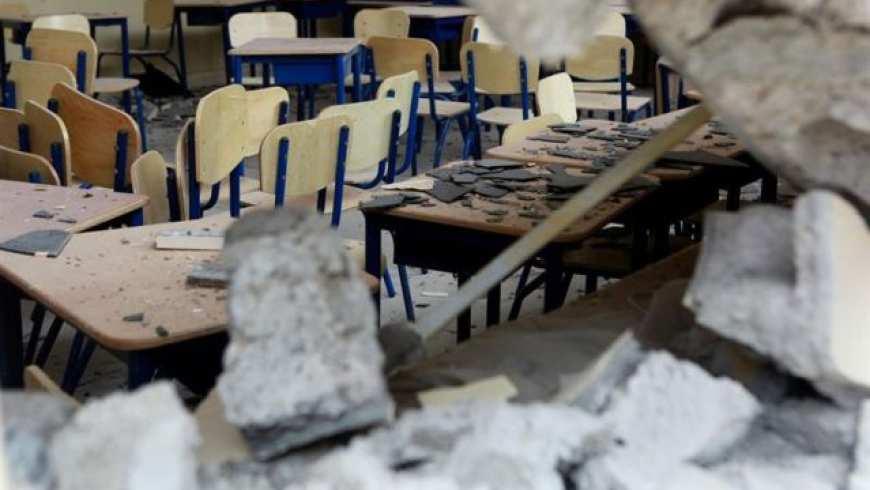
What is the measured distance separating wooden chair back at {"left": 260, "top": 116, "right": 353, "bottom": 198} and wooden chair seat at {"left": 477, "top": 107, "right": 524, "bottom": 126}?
3.01 metres

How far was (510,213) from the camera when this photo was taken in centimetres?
357

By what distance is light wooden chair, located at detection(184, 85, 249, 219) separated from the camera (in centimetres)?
444

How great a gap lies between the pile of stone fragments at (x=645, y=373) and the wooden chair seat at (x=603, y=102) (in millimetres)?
5931

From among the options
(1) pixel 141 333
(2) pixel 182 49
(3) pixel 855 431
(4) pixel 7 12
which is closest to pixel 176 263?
(1) pixel 141 333

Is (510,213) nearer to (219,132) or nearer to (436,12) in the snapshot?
(219,132)

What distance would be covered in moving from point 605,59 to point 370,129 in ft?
11.0

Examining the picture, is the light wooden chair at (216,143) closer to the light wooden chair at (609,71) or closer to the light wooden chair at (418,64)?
the light wooden chair at (418,64)

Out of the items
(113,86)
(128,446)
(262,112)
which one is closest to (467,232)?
(262,112)

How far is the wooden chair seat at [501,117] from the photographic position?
7.39m

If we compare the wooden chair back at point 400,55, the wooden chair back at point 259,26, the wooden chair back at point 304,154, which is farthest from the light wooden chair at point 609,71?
the wooden chair back at point 304,154

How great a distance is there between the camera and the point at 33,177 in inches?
164

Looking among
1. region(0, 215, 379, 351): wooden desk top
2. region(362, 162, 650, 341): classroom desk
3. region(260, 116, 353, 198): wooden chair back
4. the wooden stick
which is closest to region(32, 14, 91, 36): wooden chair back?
region(260, 116, 353, 198): wooden chair back

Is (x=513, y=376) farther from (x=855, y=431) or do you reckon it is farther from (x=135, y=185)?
(x=135, y=185)

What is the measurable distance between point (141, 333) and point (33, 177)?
6.20 ft
